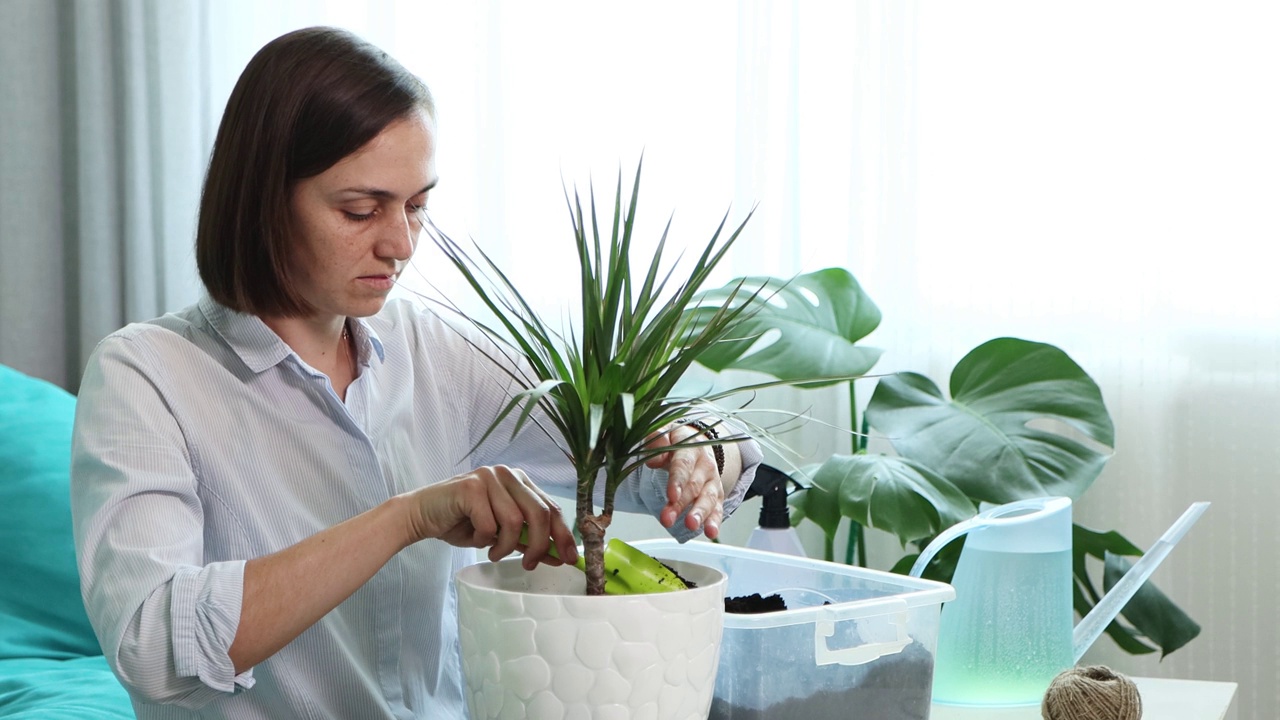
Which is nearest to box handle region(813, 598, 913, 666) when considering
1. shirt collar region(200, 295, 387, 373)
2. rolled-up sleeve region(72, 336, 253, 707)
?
rolled-up sleeve region(72, 336, 253, 707)

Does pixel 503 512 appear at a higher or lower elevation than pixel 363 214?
lower

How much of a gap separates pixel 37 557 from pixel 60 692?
10.6 inches

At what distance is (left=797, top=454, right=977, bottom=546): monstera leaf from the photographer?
1571 millimetres

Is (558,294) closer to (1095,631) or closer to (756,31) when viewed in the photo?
(756,31)

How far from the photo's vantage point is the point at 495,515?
0.82 metres

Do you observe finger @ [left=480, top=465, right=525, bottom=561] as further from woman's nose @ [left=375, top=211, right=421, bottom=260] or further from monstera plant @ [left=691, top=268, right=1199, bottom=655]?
monstera plant @ [left=691, top=268, right=1199, bottom=655]

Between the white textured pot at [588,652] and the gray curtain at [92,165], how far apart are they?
1793 millimetres

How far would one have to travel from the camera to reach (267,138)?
1003mm

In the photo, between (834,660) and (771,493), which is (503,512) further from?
(771,493)

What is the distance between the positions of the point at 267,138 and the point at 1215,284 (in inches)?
58.7

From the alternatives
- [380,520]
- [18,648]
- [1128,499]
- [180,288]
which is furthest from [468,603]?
[180,288]

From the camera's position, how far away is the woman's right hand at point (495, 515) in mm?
816

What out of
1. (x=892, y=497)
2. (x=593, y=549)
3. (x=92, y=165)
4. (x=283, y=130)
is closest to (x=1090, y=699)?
(x=593, y=549)

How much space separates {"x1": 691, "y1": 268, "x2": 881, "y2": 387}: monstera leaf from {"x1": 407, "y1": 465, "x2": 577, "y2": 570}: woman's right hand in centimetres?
102
